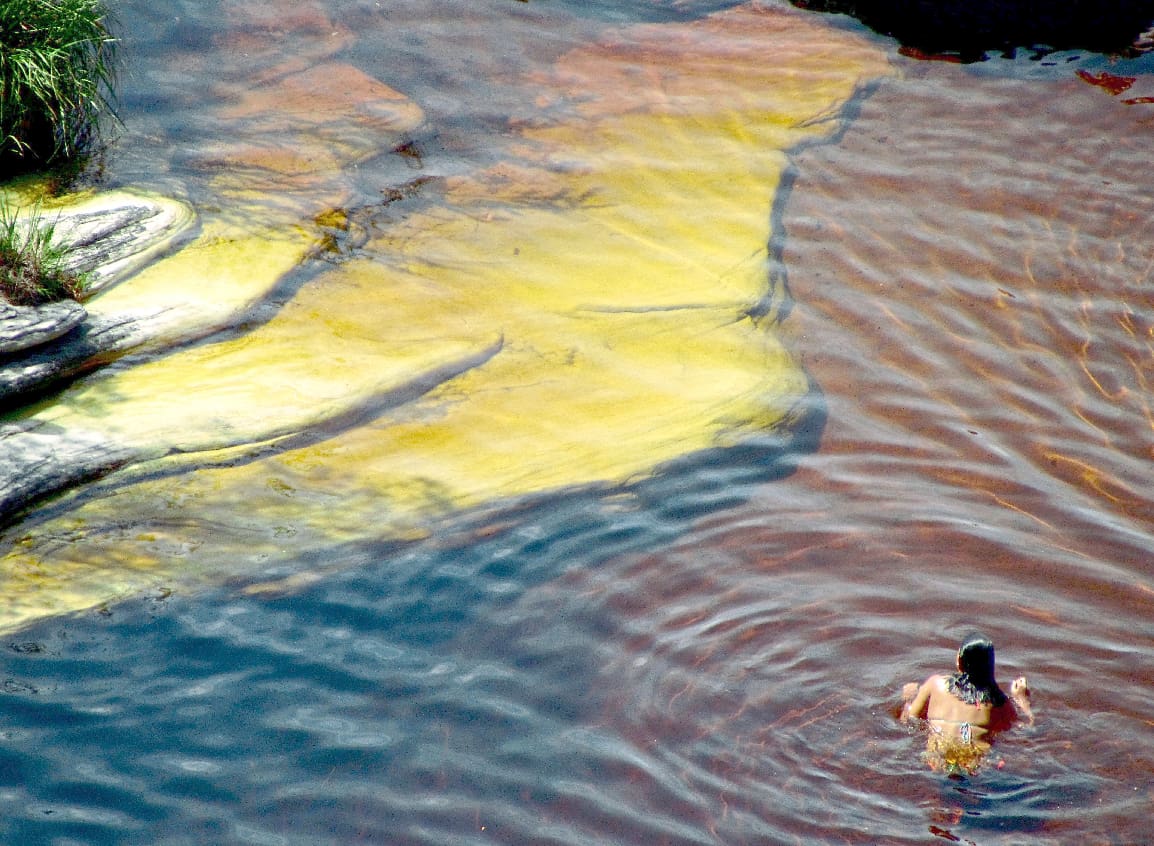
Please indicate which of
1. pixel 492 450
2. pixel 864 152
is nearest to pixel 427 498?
pixel 492 450

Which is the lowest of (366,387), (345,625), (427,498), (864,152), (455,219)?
(345,625)

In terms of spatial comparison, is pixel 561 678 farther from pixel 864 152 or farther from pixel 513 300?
pixel 864 152

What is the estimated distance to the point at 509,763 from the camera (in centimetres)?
420

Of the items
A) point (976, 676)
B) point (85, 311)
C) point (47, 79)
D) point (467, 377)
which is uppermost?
point (47, 79)

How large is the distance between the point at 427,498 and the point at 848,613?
204 cm

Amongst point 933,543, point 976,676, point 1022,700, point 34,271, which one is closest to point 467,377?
point 34,271

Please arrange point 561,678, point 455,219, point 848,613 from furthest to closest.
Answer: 1. point 455,219
2. point 848,613
3. point 561,678

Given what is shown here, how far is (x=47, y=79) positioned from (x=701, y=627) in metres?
5.19

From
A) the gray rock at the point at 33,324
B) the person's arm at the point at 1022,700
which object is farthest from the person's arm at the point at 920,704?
the gray rock at the point at 33,324

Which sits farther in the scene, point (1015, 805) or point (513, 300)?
point (513, 300)

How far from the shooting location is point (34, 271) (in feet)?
17.8

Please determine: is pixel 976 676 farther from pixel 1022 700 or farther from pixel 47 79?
pixel 47 79

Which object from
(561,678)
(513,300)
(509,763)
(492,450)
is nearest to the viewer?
(509,763)

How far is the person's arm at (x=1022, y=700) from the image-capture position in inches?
176
